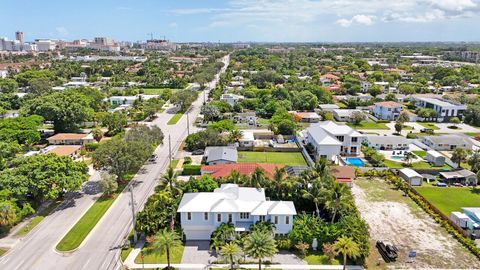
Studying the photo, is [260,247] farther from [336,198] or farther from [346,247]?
[336,198]

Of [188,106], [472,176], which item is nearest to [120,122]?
[188,106]

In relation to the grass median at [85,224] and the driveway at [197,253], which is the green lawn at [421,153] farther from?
the grass median at [85,224]

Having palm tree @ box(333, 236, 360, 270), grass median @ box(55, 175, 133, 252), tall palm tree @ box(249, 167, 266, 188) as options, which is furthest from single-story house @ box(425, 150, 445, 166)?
grass median @ box(55, 175, 133, 252)

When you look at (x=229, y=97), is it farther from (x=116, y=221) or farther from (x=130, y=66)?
(x=130, y=66)

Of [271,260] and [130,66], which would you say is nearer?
[271,260]

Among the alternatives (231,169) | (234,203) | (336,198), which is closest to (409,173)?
(336,198)

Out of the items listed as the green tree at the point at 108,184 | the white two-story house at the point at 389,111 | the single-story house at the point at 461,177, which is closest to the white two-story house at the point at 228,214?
the green tree at the point at 108,184
